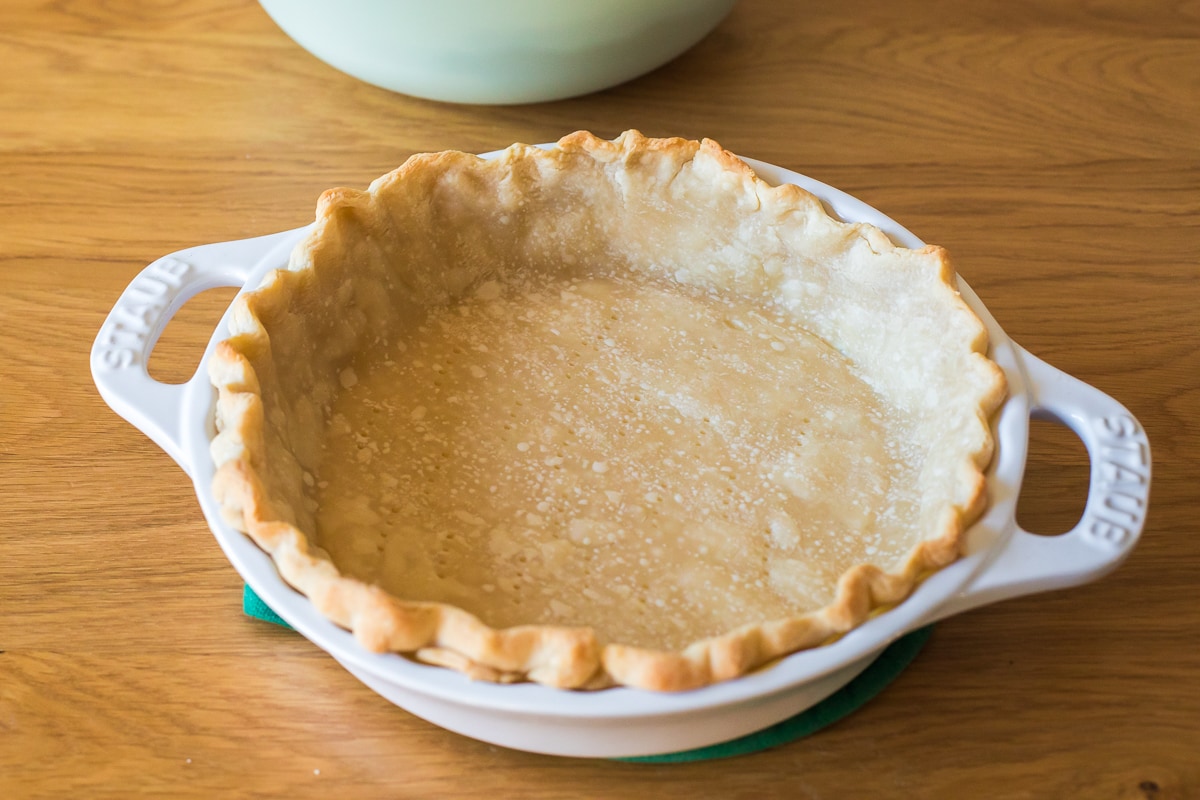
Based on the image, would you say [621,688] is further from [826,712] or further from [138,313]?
[138,313]

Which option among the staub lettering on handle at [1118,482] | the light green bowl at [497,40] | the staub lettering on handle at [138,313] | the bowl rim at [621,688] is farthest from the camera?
the light green bowl at [497,40]

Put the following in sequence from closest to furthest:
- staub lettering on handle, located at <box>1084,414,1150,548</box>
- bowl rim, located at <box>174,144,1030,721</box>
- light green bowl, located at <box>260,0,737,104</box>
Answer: bowl rim, located at <box>174,144,1030,721</box>, staub lettering on handle, located at <box>1084,414,1150,548</box>, light green bowl, located at <box>260,0,737,104</box>

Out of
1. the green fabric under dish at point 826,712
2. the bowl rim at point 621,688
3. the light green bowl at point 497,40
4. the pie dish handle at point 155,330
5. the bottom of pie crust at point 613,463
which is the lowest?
the green fabric under dish at point 826,712

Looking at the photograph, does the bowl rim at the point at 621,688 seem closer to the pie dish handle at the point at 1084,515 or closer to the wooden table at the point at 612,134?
the pie dish handle at the point at 1084,515

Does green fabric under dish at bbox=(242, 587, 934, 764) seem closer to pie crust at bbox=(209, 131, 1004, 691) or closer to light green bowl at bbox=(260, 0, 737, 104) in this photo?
pie crust at bbox=(209, 131, 1004, 691)

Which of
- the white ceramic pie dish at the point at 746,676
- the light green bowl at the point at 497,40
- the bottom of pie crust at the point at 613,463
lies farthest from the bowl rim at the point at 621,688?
the light green bowl at the point at 497,40

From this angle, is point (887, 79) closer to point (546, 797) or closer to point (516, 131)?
point (516, 131)

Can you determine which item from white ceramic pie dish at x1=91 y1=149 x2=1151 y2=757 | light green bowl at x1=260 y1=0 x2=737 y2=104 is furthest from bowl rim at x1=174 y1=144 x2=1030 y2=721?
light green bowl at x1=260 y1=0 x2=737 y2=104

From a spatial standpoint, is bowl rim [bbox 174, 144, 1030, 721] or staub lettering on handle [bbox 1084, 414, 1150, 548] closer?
bowl rim [bbox 174, 144, 1030, 721]
